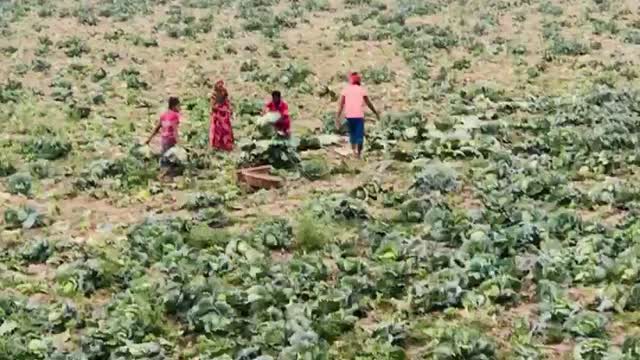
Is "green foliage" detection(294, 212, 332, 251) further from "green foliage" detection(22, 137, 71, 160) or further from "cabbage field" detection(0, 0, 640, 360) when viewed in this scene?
"green foliage" detection(22, 137, 71, 160)

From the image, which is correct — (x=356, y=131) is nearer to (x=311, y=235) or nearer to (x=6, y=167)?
(x=311, y=235)

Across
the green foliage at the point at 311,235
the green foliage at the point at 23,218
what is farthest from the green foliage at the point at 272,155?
the green foliage at the point at 311,235

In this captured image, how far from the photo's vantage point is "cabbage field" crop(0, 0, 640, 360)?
432 inches

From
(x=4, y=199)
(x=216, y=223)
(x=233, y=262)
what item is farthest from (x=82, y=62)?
(x=233, y=262)

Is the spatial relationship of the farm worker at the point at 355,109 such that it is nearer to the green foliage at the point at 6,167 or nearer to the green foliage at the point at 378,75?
the green foliage at the point at 6,167

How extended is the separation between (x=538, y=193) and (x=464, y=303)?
475 centimetres

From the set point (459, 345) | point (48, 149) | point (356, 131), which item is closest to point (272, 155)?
point (356, 131)

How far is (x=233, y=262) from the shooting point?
13000 mm

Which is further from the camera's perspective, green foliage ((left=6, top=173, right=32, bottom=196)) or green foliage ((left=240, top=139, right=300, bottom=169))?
green foliage ((left=240, top=139, right=300, bottom=169))

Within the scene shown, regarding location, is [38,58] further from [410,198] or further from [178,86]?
[410,198]

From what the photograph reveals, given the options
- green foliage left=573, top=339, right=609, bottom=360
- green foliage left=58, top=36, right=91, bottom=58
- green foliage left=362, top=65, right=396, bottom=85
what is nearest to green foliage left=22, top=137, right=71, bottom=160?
green foliage left=362, top=65, right=396, bottom=85

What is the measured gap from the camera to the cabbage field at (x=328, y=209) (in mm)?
10961

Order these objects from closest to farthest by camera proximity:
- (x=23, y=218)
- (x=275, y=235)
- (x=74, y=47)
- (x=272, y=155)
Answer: (x=275, y=235), (x=23, y=218), (x=272, y=155), (x=74, y=47)

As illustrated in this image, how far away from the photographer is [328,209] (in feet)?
49.9
